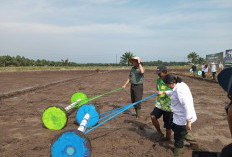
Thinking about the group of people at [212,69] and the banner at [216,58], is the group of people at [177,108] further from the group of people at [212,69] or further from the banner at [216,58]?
the banner at [216,58]

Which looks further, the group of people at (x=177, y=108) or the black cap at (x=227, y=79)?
the group of people at (x=177, y=108)

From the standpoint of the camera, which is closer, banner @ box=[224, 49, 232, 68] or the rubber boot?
the rubber boot

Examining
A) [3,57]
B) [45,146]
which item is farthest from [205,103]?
[3,57]

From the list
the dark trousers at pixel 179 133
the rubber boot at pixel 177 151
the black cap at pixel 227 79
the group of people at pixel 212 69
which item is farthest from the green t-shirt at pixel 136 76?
the group of people at pixel 212 69

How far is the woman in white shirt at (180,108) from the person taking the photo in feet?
11.2

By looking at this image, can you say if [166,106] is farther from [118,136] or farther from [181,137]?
[118,136]

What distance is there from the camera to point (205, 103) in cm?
873

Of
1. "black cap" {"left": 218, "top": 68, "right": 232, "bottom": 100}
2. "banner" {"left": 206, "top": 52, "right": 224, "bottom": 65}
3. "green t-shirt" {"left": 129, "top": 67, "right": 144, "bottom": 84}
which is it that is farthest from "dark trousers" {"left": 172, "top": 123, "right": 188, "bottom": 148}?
"banner" {"left": 206, "top": 52, "right": 224, "bottom": 65}

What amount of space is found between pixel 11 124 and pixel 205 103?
7802 millimetres

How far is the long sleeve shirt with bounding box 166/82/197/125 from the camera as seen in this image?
3391 mm

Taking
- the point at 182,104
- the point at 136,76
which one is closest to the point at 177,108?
Answer: the point at 182,104

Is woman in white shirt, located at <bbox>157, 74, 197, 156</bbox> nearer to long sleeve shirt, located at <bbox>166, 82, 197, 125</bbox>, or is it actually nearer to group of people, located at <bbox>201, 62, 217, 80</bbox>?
long sleeve shirt, located at <bbox>166, 82, 197, 125</bbox>

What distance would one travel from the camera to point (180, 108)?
3.59m

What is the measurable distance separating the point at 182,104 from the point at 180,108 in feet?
0.55
